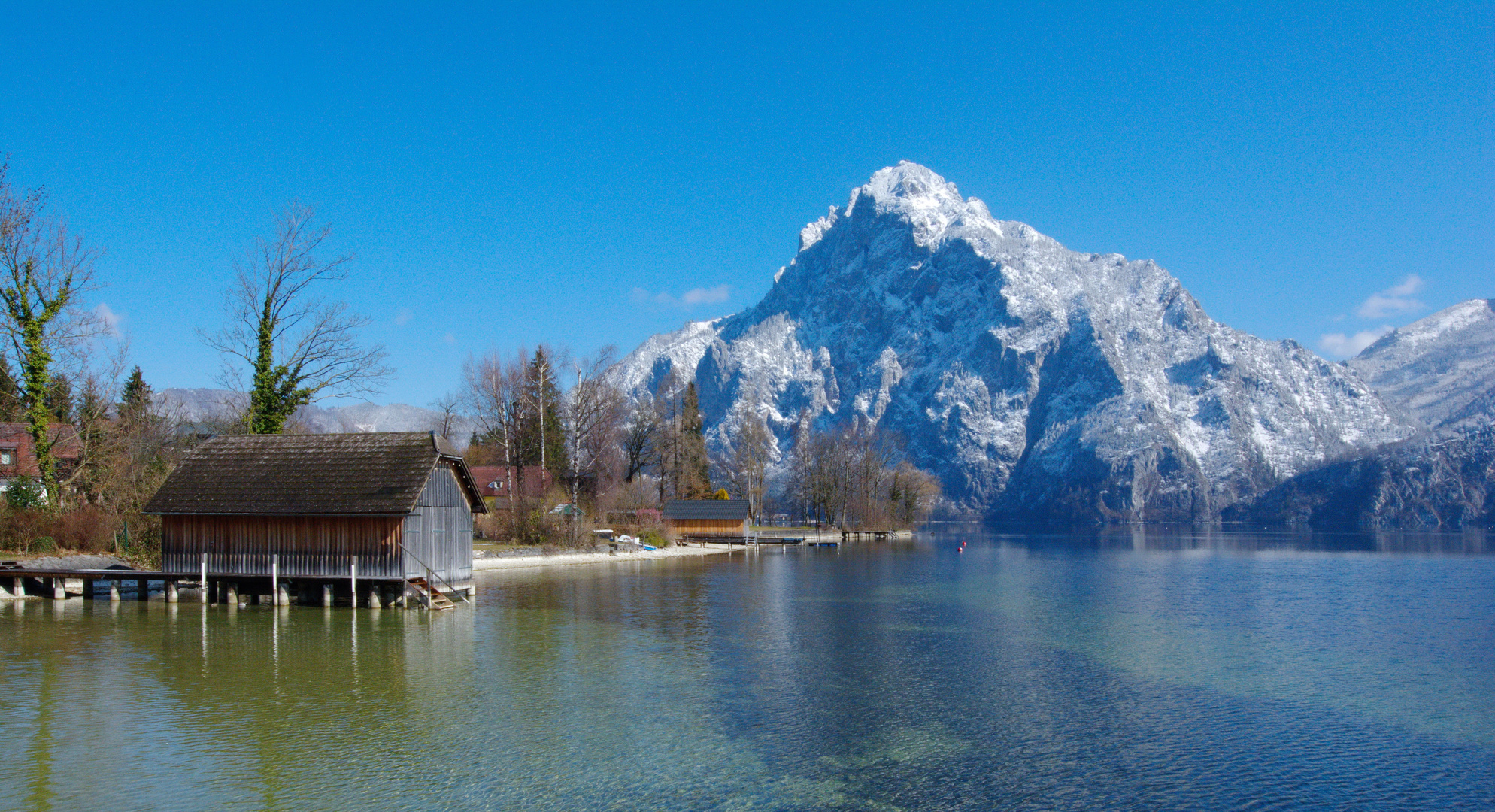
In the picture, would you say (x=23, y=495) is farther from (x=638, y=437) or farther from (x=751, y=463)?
(x=751, y=463)

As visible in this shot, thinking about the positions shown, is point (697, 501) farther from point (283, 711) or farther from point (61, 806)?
point (61, 806)

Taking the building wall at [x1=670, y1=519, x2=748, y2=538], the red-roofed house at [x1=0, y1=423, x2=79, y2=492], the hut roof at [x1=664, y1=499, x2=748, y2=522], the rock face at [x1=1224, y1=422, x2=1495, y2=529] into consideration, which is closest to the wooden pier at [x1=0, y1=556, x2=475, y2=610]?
the red-roofed house at [x1=0, y1=423, x2=79, y2=492]

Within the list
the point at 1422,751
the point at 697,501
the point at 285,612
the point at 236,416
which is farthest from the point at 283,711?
the point at 697,501

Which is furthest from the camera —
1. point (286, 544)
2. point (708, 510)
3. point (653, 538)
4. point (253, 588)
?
point (708, 510)

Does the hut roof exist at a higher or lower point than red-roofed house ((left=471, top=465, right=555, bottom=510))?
lower

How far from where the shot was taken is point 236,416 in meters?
58.6

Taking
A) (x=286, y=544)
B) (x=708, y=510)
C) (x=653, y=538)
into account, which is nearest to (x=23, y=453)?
(x=286, y=544)

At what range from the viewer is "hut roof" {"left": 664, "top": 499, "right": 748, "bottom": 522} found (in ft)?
282

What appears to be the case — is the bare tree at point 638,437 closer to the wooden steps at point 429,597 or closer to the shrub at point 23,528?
the shrub at point 23,528

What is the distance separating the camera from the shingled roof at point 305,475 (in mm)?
31625

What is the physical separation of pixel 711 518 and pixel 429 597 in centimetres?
5496

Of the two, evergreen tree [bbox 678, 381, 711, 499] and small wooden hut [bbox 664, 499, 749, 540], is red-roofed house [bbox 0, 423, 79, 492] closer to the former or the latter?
small wooden hut [bbox 664, 499, 749, 540]

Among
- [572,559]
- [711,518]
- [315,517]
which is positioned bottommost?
[572,559]

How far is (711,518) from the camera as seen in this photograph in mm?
86250
